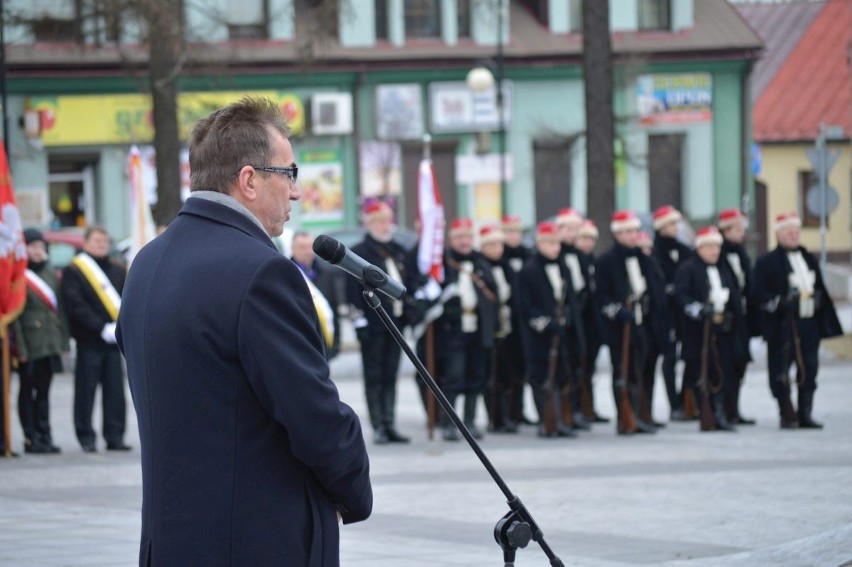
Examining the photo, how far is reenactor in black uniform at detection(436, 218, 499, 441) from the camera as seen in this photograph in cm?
1520

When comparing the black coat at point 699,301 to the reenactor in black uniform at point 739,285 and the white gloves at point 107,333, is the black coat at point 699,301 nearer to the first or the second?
the reenactor in black uniform at point 739,285

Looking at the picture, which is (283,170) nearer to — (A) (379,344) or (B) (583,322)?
(A) (379,344)

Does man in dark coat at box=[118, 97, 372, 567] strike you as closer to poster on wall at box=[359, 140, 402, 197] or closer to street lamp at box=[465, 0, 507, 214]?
street lamp at box=[465, 0, 507, 214]

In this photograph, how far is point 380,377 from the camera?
590 inches

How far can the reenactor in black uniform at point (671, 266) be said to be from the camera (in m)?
16.2

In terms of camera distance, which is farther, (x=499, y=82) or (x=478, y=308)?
(x=499, y=82)

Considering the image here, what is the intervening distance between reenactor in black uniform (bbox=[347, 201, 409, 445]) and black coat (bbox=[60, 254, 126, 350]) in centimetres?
226

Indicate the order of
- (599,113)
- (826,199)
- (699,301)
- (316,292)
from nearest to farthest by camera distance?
1. (316,292)
2. (699,301)
3. (599,113)
4. (826,199)

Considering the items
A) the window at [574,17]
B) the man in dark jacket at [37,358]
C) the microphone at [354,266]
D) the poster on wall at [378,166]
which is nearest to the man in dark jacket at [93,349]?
the man in dark jacket at [37,358]

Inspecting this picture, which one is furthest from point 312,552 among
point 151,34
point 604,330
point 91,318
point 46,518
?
point 151,34

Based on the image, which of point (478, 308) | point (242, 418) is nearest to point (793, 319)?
point (478, 308)

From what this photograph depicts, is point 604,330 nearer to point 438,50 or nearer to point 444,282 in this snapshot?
point 444,282

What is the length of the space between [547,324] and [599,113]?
6.74 m

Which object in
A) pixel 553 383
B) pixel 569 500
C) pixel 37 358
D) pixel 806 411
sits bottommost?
pixel 806 411
